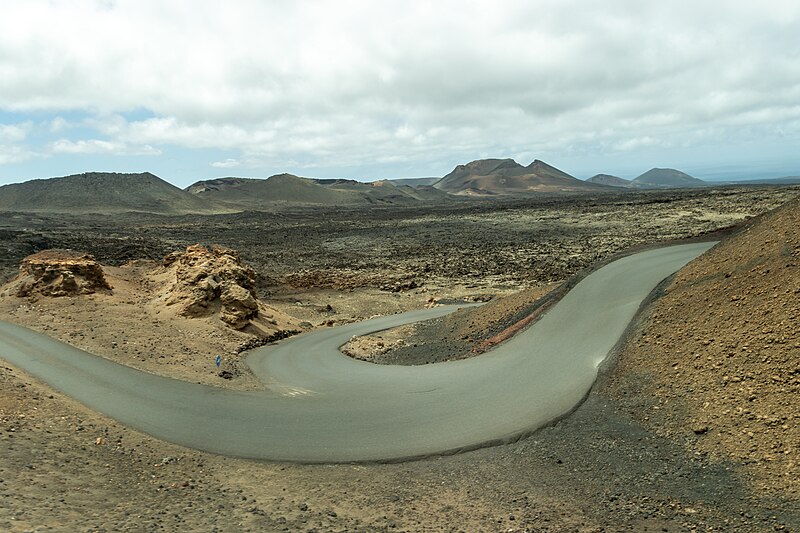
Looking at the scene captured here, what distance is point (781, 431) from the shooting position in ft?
26.0

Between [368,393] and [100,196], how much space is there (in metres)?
147

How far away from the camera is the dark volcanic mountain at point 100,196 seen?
13012cm

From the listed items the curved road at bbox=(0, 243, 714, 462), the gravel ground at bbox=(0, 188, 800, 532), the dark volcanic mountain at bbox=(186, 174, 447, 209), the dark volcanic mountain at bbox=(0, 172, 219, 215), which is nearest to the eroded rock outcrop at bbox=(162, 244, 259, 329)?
the curved road at bbox=(0, 243, 714, 462)

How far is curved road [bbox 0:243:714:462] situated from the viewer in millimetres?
10867

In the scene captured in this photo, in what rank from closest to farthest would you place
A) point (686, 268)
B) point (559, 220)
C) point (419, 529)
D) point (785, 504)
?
1. point (785, 504)
2. point (419, 529)
3. point (686, 268)
4. point (559, 220)

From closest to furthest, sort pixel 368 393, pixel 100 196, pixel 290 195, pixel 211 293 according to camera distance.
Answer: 1. pixel 368 393
2. pixel 211 293
3. pixel 100 196
4. pixel 290 195

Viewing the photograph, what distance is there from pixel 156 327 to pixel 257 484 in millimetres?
12201

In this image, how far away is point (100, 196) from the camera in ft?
452

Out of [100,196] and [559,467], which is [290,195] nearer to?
[100,196]

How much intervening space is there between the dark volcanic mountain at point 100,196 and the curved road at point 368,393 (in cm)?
12453

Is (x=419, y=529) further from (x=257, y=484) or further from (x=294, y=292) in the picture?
(x=294, y=292)

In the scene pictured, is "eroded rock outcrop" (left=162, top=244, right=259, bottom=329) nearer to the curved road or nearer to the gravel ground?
the curved road

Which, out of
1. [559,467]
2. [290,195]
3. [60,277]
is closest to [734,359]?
[559,467]

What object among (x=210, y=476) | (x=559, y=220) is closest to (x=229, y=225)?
(x=559, y=220)
